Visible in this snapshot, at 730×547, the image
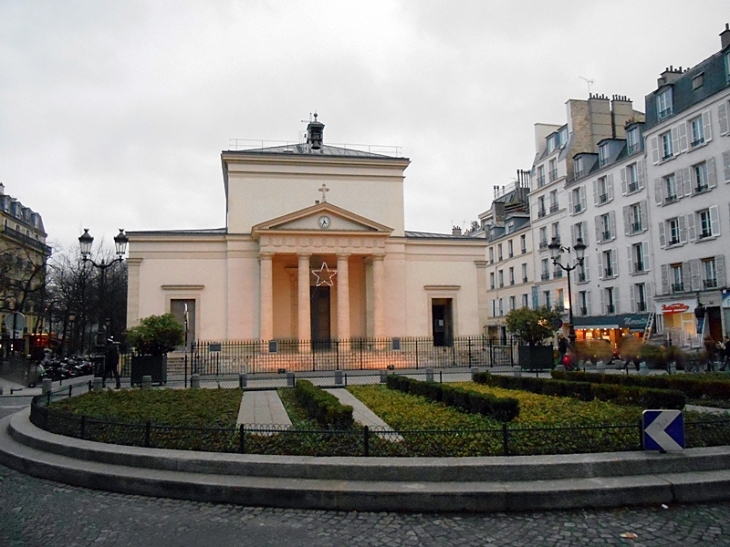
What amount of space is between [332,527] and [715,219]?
107 feet

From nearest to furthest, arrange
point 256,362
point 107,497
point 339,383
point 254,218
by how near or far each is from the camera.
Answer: point 107,497 < point 339,383 < point 256,362 < point 254,218

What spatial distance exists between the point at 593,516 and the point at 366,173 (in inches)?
1348

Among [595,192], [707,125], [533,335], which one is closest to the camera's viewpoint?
[533,335]

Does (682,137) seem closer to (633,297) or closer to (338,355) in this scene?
(633,297)

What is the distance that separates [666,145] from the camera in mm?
35312

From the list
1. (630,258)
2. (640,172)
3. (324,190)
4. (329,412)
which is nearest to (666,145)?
(640,172)

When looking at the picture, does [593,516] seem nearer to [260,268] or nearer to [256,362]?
[256,362]

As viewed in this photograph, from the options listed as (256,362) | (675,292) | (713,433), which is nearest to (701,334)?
(675,292)

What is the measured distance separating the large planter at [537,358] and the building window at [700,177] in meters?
15.4

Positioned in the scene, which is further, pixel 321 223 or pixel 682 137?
pixel 321 223

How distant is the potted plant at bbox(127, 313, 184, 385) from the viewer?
71.2ft

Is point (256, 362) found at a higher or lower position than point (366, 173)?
lower

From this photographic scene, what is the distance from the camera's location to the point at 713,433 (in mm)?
8141

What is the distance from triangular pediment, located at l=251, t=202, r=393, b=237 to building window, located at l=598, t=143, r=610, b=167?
60.3 feet
